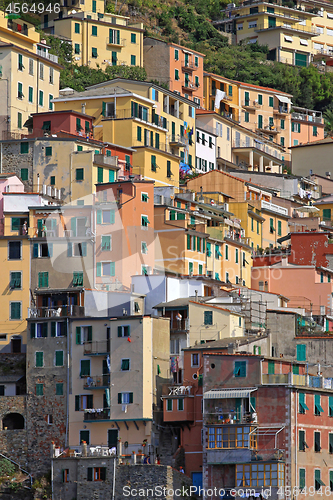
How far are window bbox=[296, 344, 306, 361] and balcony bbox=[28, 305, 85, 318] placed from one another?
13031 mm

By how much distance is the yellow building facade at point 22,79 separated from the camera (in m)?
85.6

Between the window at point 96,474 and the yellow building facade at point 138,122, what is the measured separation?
99.9ft

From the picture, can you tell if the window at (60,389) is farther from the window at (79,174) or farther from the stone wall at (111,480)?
the window at (79,174)

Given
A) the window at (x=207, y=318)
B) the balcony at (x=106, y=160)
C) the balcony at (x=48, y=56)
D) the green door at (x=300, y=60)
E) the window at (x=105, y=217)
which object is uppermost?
the green door at (x=300, y=60)

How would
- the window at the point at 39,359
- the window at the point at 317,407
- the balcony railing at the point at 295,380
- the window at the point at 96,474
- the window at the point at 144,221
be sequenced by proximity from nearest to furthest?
the balcony railing at the point at 295,380, the window at the point at 317,407, the window at the point at 96,474, the window at the point at 39,359, the window at the point at 144,221

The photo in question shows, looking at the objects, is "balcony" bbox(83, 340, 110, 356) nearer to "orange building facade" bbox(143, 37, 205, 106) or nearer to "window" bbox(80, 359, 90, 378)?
"window" bbox(80, 359, 90, 378)

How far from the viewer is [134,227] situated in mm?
71312

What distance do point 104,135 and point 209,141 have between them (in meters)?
17.3

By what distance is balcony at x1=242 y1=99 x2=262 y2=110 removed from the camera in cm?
11700

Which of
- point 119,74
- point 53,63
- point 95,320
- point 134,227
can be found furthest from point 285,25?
point 95,320

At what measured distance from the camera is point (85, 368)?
2410 inches

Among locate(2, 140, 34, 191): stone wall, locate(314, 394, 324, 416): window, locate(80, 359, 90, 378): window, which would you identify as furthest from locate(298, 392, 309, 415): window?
locate(2, 140, 34, 191): stone wall

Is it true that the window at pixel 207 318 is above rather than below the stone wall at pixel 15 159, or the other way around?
below

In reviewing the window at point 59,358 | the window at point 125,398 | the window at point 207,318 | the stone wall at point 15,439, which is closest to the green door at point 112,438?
the window at point 125,398
